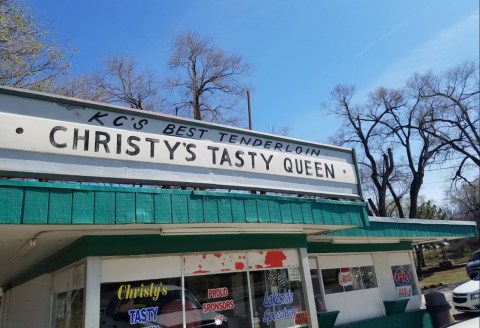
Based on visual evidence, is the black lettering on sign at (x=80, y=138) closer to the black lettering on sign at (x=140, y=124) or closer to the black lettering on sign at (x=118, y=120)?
the black lettering on sign at (x=118, y=120)

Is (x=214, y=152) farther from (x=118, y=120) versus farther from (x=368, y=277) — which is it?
(x=368, y=277)

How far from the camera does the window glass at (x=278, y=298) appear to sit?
261 inches

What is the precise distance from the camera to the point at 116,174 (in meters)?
5.00

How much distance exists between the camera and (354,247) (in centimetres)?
1036

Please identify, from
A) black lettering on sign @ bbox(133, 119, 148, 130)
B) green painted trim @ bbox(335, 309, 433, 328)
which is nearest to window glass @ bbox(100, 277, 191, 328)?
black lettering on sign @ bbox(133, 119, 148, 130)

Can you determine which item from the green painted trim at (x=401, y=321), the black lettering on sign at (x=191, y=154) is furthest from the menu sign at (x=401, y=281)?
the black lettering on sign at (x=191, y=154)

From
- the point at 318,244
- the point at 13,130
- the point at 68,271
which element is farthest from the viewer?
the point at 318,244

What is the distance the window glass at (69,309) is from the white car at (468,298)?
1249 cm

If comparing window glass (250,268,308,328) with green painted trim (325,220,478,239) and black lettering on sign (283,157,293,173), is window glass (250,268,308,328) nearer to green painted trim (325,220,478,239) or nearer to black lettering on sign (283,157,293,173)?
green painted trim (325,220,478,239)

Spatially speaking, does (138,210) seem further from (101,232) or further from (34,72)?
(34,72)

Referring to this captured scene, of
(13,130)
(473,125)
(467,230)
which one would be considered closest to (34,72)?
(13,130)

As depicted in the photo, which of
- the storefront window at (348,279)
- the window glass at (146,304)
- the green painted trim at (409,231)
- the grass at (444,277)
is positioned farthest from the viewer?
→ the grass at (444,277)

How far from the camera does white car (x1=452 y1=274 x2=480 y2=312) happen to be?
43.2ft

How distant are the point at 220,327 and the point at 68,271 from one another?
2444mm
